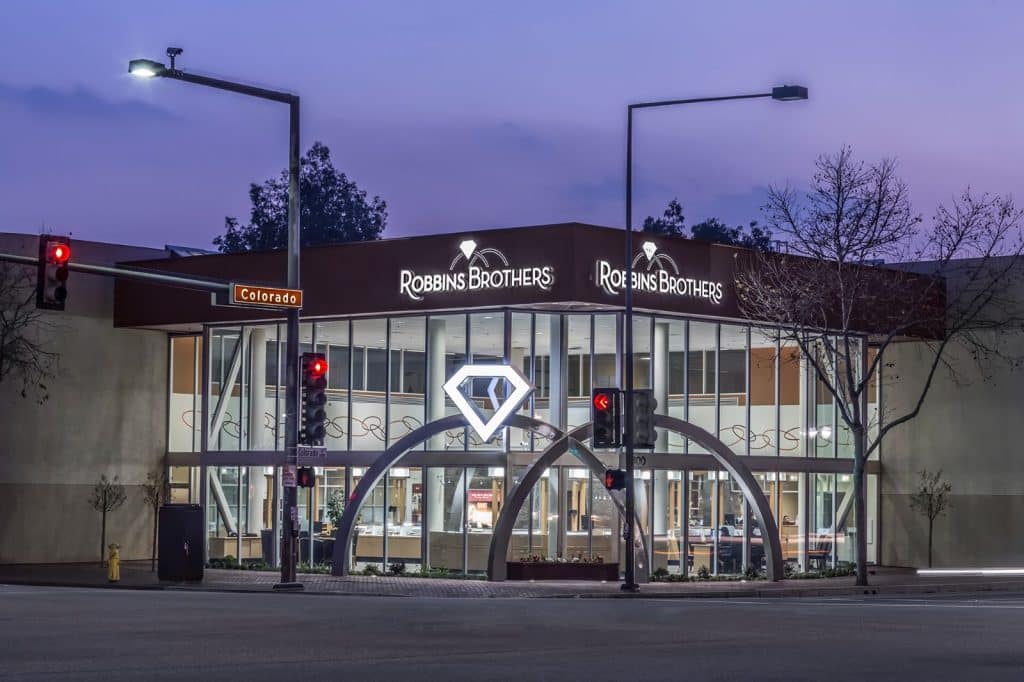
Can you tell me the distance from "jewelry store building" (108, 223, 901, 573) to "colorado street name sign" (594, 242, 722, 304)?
2.0 inches

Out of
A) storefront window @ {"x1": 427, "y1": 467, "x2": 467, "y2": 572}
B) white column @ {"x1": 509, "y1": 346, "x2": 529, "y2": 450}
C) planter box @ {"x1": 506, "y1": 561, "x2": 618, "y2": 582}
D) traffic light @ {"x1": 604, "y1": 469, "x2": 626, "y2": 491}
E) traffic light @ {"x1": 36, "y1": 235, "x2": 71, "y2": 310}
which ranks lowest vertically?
planter box @ {"x1": 506, "y1": 561, "x2": 618, "y2": 582}

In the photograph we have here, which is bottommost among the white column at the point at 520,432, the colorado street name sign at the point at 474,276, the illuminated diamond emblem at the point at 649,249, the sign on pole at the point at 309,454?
the sign on pole at the point at 309,454

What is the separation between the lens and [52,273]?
26.2 m

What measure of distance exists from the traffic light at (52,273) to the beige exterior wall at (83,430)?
18.8 metres

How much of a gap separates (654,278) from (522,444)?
16.6ft

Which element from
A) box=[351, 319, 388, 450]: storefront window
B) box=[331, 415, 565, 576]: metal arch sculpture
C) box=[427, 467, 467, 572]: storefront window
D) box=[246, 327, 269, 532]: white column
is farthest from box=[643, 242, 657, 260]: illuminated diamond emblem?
box=[246, 327, 269, 532]: white column

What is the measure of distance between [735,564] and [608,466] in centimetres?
458

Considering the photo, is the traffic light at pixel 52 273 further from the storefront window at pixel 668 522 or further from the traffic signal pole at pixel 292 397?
the storefront window at pixel 668 522

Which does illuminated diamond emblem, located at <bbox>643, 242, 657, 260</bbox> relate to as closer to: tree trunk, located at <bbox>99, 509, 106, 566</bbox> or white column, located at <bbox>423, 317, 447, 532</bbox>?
white column, located at <bbox>423, 317, 447, 532</bbox>

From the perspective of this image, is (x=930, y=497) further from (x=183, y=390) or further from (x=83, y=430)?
(x=83, y=430)

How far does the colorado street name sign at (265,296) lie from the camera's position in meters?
32.1

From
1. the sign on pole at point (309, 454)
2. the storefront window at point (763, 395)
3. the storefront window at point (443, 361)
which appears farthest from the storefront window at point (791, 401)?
the sign on pole at point (309, 454)

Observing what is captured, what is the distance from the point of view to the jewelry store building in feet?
→ 128

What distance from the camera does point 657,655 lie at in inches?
698
